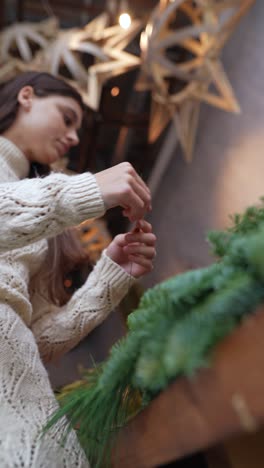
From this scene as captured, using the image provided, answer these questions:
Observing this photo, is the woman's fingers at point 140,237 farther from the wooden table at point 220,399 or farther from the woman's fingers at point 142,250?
the wooden table at point 220,399

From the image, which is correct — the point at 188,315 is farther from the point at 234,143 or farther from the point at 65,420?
the point at 234,143

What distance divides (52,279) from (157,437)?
1.80ft

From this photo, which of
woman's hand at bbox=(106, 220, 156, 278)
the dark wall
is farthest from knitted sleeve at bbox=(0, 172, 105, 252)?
the dark wall

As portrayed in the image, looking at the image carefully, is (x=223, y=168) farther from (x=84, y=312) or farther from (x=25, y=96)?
(x=84, y=312)


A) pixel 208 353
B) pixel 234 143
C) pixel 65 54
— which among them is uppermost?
pixel 65 54

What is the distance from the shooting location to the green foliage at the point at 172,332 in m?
0.29

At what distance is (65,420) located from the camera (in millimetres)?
490

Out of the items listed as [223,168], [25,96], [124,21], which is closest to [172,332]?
[25,96]

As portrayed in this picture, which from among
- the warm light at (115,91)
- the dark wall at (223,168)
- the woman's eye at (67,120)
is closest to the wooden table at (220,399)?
the woman's eye at (67,120)

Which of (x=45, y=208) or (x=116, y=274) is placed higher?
(x=45, y=208)

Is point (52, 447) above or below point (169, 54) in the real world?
below

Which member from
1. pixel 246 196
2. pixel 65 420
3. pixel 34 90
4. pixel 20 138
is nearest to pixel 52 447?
pixel 65 420

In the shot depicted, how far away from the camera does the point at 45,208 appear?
1.72 feet

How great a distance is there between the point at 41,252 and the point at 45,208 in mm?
282
